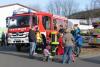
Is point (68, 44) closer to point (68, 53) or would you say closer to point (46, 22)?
point (68, 53)

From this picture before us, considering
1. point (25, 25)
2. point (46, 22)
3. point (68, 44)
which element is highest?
point (46, 22)

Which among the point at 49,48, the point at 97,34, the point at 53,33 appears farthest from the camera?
the point at 97,34

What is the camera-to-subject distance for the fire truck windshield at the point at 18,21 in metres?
24.1

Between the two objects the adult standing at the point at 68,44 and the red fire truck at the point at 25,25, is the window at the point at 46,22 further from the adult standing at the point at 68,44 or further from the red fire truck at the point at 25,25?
the adult standing at the point at 68,44

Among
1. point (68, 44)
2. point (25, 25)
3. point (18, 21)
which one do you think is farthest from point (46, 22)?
point (68, 44)

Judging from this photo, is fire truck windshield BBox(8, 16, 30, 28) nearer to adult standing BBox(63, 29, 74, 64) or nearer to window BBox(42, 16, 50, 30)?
window BBox(42, 16, 50, 30)

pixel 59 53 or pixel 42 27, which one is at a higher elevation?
pixel 42 27

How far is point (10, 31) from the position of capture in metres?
24.8

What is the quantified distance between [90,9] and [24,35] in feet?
170

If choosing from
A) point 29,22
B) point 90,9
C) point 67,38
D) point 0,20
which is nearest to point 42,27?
point 29,22

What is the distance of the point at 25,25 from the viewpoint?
945 inches

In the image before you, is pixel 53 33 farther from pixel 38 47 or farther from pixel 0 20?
pixel 0 20

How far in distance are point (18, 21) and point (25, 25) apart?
884mm

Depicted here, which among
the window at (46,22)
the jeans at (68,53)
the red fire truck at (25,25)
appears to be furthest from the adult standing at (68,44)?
the window at (46,22)
